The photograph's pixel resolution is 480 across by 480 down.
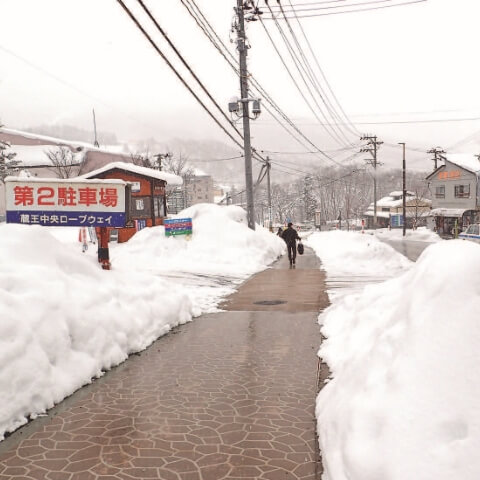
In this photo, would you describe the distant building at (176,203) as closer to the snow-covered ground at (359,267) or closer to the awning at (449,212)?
the awning at (449,212)

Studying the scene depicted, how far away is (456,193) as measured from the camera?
43469 millimetres

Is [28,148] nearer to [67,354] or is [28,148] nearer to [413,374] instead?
[67,354]

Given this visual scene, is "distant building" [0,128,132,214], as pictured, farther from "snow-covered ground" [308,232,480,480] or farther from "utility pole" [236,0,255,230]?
"snow-covered ground" [308,232,480,480]

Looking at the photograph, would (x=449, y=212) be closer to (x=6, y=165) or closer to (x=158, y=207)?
(x=158, y=207)

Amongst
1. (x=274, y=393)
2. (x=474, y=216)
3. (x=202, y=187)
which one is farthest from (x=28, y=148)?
(x=202, y=187)

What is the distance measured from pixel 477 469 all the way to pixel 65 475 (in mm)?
2865

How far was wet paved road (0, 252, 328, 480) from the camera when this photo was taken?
11.3 ft

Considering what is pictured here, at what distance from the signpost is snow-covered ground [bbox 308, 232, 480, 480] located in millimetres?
5683

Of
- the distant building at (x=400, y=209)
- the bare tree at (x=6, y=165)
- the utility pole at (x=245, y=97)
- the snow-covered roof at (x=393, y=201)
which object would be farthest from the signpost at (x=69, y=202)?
the snow-covered roof at (x=393, y=201)

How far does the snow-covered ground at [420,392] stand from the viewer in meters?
2.55

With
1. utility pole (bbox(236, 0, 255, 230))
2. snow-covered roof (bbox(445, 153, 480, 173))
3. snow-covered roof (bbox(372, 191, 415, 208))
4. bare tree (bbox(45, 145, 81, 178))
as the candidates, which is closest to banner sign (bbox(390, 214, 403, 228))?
snow-covered roof (bbox(372, 191, 415, 208))

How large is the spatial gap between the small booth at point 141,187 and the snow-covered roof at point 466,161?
97.3 ft

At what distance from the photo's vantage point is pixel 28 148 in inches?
1927

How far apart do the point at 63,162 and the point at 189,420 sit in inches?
1837
